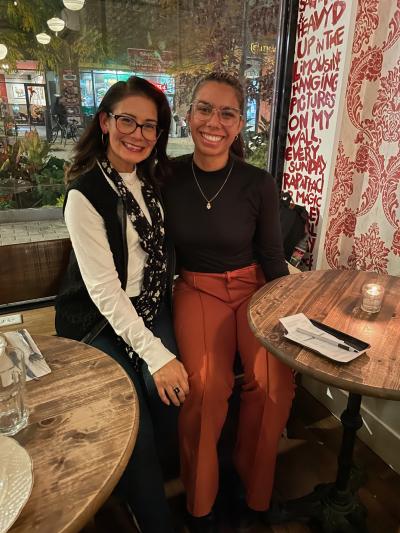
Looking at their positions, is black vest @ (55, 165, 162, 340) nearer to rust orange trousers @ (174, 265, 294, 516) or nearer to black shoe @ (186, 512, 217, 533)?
rust orange trousers @ (174, 265, 294, 516)

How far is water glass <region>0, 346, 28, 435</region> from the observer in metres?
0.79

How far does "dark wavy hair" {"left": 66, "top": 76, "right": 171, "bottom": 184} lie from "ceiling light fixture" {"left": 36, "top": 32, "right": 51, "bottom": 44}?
0.88 meters

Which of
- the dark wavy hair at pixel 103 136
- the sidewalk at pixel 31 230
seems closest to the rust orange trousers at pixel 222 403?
the dark wavy hair at pixel 103 136

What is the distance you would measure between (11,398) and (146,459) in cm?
51

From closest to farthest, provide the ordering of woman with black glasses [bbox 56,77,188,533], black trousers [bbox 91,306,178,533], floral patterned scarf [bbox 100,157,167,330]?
black trousers [bbox 91,306,178,533] < woman with black glasses [bbox 56,77,188,533] < floral patterned scarf [bbox 100,157,167,330]

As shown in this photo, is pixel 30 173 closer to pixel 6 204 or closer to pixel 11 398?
pixel 6 204

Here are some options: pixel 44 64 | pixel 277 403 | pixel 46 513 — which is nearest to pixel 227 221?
pixel 277 403

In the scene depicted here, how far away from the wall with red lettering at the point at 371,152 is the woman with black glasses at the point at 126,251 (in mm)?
964

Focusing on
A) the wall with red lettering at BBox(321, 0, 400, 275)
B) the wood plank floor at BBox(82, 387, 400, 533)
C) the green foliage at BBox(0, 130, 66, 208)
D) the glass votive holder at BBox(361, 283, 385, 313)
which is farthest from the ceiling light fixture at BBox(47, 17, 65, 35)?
the wood plank floor at BBox(82, 387, 400, 533)

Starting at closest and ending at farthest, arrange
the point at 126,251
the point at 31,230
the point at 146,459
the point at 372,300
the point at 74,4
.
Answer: the point at 146,459, the point at 372,300, the point at 126,251, the point at 74,4, the point at 31,230

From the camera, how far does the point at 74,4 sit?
1.96 metres

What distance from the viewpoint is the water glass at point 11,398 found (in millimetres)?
790

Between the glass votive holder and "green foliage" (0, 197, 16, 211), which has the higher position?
"green foliage" (0, 197, 16, 211)

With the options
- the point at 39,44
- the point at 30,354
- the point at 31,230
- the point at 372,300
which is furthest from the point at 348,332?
the point at 39,44
